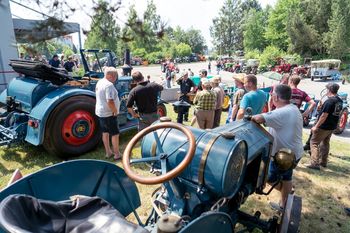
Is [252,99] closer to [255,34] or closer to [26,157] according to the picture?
[26,157]

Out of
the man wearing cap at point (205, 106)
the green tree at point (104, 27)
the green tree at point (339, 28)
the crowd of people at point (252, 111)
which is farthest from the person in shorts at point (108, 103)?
the green tree at point (339, 28)

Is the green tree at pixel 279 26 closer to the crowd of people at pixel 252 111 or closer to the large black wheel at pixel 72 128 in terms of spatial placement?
the crowd of people at pixel 252 111

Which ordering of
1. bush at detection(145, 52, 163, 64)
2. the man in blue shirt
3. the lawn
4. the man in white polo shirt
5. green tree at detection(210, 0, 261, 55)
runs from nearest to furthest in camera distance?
the man in white polo shirt < the lawn < the man in blue shirt < bush at detection(145, 52, 163, 64) < green tree at detection(210, 0, 261, 55)

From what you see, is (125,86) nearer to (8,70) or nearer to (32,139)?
(32,139)

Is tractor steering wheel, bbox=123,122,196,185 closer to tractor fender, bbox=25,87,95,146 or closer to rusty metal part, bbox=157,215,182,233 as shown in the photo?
rusty metal part, bbox=157,215,182,233

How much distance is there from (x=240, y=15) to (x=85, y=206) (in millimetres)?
65937

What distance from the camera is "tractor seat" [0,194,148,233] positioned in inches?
57.3

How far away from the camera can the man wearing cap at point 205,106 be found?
17.6ft

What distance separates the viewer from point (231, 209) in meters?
2.42

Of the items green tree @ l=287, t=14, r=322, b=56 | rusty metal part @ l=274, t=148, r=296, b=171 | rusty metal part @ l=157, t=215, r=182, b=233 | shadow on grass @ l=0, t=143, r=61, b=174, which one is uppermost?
green tree @ l=287, t=14, r=322, b=56

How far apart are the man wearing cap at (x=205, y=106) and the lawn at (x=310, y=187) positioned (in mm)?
1418

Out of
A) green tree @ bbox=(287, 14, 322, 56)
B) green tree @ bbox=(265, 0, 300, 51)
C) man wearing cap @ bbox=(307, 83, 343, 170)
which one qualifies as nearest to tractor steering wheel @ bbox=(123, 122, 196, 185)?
man wearing cap @ bbox=(307, 83, 343, 170)

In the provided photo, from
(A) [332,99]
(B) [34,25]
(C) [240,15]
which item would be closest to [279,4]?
(C) [240,15]

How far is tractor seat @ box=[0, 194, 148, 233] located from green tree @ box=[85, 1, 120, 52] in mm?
2089
